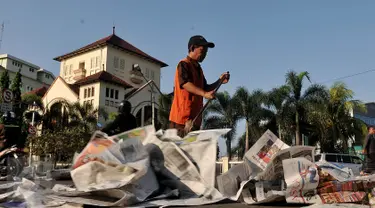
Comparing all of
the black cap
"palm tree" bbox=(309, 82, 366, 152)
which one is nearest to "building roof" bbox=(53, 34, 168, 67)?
"palm tree" bbox=(309, 82, 366, 152)

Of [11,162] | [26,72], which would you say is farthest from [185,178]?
[26,72]

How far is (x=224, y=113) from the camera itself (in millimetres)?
25344

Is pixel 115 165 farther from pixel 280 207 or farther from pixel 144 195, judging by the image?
pixel 280 207

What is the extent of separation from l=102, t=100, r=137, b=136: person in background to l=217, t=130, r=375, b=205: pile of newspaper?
1806mm

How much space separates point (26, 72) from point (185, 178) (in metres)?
84.5

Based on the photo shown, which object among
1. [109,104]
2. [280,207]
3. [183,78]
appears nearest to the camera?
[280,207]

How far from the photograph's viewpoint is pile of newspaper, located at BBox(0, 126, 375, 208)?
2.74m

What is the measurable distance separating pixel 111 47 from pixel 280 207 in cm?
→ 4077

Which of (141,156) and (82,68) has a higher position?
(82,68)

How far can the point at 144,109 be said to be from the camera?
126ft

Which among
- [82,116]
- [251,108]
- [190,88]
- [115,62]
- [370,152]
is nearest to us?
[190,88]

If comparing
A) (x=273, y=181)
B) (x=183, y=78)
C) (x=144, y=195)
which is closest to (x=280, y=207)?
(x=273, y=181)

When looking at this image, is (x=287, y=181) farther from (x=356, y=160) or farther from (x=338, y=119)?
(x=338, y=119)

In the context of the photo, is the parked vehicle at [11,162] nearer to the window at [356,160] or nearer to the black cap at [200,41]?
the black cap at [200,41]
